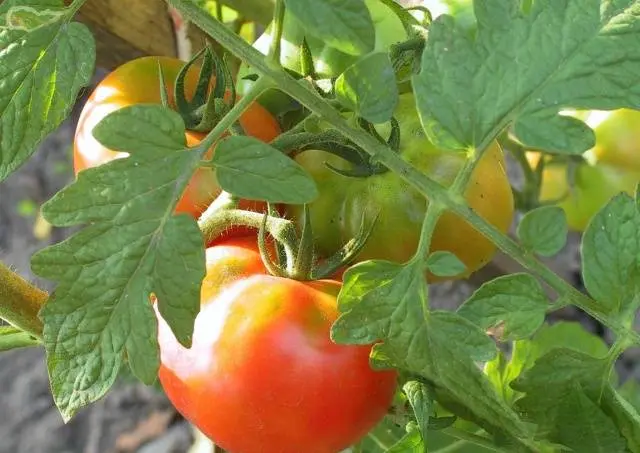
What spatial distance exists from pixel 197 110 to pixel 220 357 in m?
0.21

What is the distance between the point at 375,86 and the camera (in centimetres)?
54

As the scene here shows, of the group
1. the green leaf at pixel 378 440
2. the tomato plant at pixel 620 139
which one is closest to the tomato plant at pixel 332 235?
the green leaf at pixel 378 440

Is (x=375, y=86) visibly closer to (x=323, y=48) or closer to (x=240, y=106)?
(x=240, y=106)

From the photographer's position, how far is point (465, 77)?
1.78 ft

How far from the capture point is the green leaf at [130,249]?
1.74 feet

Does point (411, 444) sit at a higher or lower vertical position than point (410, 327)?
lower

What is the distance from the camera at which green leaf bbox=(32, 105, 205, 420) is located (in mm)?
530

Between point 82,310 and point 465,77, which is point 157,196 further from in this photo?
point 465,77

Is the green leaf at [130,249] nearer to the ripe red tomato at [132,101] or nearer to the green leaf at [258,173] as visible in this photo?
the green leaf at [258,173]

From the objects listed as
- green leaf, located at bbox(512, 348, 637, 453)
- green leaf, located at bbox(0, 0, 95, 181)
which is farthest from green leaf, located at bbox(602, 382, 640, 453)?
green leaf, located at bbox(0, 0, 95, 181)

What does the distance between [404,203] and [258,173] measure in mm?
208

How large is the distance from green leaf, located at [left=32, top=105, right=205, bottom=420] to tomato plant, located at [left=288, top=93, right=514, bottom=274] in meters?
0.21

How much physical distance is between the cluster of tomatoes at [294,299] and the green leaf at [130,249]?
63 millimetres

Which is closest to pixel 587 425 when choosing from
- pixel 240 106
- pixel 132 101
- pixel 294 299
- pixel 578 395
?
pixel 578 395
